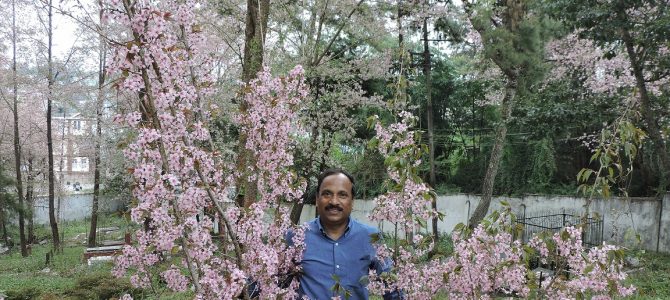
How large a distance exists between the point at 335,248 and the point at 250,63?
71.6 inches

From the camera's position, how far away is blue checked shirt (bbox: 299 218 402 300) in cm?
246

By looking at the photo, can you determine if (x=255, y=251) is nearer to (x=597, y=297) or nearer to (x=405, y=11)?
(x=597, y=297)

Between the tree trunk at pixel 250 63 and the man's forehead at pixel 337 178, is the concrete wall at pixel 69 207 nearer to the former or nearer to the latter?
the tree trunk at pixel 250 63

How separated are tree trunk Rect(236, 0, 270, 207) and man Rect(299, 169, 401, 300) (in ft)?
1.21

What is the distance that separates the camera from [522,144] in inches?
611

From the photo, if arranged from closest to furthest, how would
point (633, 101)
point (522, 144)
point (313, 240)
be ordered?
point (633, 101)
point (313, 240)
point (522, 144)

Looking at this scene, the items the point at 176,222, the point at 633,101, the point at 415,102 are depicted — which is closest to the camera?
the point at 176,222

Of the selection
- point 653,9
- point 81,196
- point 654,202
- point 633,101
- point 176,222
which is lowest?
point 81,196

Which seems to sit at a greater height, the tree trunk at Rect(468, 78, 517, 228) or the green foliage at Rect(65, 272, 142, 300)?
the tree trunk at Rect(468, 78, 517, 228)

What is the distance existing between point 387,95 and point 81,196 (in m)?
22.3

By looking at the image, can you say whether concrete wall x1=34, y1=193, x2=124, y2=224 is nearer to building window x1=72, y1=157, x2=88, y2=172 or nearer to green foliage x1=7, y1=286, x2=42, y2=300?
building window x1=72, y1=157, x2=88, y2=172

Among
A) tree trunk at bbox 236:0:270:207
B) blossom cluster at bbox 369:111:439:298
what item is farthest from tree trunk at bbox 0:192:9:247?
blossom cluster at bbox 369:111:439:298

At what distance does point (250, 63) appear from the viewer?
3.88 metres

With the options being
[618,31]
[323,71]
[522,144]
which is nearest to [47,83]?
[323,71]
